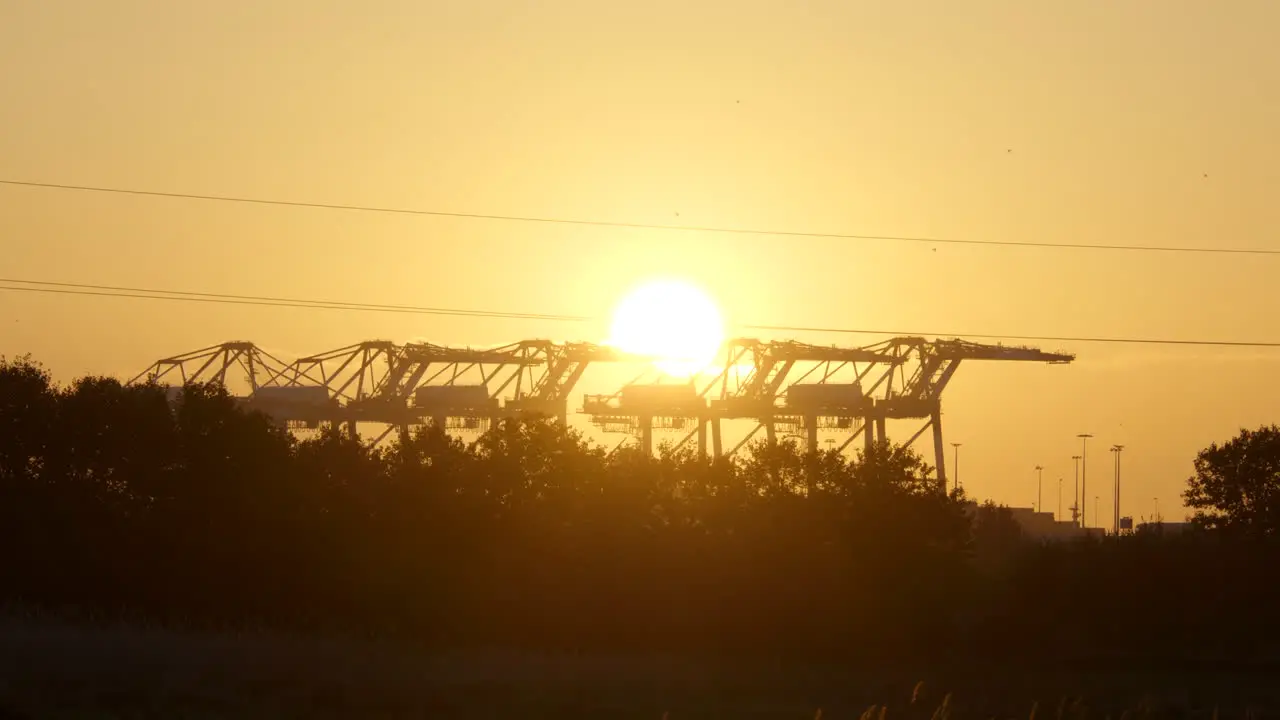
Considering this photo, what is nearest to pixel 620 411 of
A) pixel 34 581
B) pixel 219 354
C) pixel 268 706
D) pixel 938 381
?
pixel 938 381

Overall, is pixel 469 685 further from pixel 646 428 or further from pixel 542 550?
pixel 646 428

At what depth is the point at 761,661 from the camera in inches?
1779

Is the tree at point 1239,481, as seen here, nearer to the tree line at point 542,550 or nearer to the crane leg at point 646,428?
the tree line at point 542,550

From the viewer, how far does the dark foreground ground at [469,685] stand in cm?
2903

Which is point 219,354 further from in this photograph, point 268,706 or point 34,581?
point 268,706

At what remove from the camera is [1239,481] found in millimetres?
69500

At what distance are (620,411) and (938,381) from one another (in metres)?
18.6

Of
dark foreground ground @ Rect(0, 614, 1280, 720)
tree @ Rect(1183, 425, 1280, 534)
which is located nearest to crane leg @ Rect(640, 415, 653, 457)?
tree @ Rect(1183, 425, 1280, 534)

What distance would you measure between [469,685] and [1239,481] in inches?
1822

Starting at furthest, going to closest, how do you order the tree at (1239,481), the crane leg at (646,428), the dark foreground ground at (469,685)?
the crane leg at (646,428), the tree at (1239,481), the dark foreground ground at (469,685)

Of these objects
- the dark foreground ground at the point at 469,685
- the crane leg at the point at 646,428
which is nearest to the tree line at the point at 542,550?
the dark foreground ground at the point at 469,685

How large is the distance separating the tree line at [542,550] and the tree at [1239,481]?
1123cm

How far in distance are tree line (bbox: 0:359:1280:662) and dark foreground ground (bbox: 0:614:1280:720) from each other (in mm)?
4456

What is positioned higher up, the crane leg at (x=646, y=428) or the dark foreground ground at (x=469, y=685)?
the crane leg at (x=646, y=428)
